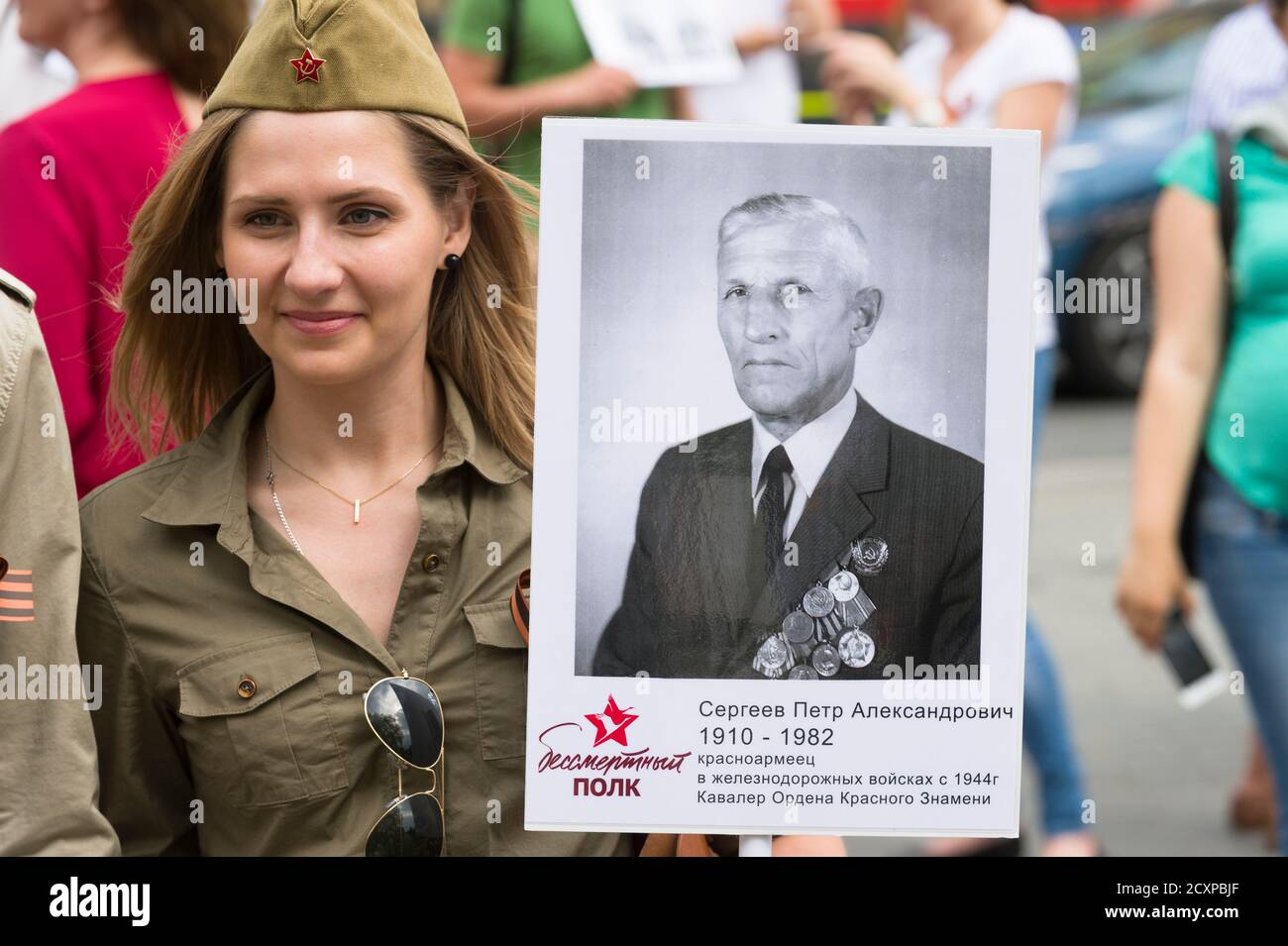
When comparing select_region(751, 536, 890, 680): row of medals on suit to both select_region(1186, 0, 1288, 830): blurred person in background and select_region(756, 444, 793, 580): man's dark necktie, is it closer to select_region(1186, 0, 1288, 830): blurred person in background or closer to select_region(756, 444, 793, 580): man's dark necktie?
select_region(756, 444, 793, 580): man's dark necktie

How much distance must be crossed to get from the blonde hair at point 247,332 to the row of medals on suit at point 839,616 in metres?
0.44

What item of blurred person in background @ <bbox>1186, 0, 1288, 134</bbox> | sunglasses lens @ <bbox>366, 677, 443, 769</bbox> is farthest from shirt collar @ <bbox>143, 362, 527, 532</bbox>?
blurred person in background @ <bbox>1186, 0, 1288, 134</bbox>

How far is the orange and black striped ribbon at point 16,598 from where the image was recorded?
188 cm

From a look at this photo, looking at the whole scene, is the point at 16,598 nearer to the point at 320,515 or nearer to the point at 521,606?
the point at 320,515

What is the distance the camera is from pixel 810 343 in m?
1.83

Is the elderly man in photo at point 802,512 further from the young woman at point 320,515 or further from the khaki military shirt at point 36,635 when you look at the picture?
the khaki military shirt at point 36,635

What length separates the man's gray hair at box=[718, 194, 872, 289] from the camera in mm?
1814

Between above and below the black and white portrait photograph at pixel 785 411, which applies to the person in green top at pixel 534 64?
above

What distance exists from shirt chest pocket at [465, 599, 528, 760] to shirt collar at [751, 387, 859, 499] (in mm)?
346

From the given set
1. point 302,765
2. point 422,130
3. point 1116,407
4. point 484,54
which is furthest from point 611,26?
point 1116,407

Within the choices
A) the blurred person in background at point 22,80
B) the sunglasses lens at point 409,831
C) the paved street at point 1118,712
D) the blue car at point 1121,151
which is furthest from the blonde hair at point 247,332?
the blue car at point 1121,151

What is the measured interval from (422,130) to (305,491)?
0.43 metres

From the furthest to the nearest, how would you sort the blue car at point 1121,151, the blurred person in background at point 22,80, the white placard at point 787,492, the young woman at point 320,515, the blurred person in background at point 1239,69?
the blue car at point 1121,151 → the blurred person in background at point 1239,69 → the blurred person in background at point 22,80 → the young woman at point 320,515 → the white placard at point 787,492
